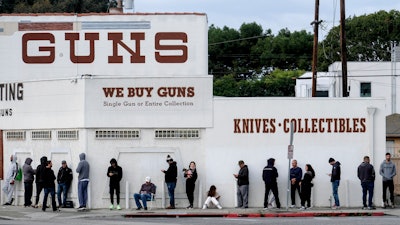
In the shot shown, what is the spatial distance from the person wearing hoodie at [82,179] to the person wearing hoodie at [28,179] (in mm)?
2386

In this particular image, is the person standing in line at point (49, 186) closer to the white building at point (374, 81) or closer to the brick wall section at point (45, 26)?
the brick wall section at point (45, 26)

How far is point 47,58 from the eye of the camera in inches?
1626

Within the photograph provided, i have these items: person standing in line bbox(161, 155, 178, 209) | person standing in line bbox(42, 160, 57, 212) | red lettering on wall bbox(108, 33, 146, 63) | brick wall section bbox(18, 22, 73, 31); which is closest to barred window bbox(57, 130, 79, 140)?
person standing in line bbox(42, 160, 57, 212)

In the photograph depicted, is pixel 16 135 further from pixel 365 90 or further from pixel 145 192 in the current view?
pixel 365 90

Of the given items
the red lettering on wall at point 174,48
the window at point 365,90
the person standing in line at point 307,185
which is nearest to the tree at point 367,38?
the window at point 365,90

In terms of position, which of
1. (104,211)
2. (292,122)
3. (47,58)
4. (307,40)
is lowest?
(104,211)

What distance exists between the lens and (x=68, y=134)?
117ft

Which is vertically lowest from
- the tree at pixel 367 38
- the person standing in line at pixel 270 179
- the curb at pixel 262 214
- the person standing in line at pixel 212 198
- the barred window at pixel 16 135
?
the curb at pixel 262 214

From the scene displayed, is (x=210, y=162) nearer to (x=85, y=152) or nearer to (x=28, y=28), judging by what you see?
(x=85, y=152)

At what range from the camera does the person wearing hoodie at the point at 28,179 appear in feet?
118

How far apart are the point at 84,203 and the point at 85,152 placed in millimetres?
1810

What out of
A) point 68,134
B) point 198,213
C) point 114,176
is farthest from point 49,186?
point 198,213

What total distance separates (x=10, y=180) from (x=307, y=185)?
35.2ft

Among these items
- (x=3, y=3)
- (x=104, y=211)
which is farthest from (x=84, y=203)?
(x=3, y=3)
